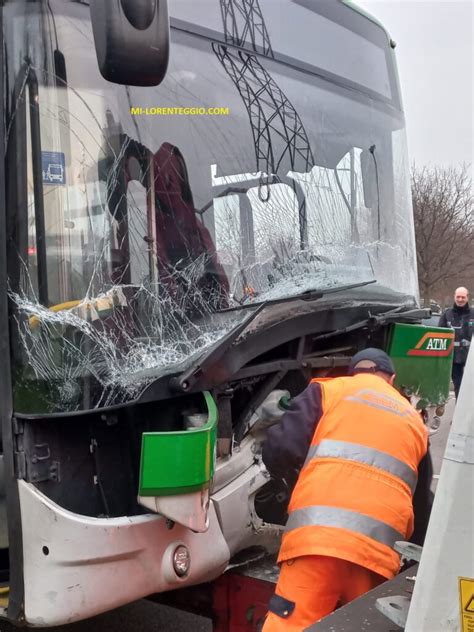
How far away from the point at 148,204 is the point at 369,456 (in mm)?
1218

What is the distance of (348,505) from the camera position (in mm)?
2371

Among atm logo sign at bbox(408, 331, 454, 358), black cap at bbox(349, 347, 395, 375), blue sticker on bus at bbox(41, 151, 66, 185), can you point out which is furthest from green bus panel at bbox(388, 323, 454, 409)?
blue sticker on bus at bbox(41, 151, 66, 185)

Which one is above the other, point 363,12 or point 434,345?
point 363,12

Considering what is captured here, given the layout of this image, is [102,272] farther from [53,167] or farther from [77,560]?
[77,560]

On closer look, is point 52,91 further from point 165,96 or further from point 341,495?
point 341,495

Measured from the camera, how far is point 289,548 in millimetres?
2443

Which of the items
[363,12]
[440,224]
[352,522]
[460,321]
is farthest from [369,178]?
[440,224]

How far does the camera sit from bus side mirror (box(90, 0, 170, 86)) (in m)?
2.14

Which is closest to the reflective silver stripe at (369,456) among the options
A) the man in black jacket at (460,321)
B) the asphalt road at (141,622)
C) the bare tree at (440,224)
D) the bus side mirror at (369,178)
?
the asphalt road at (141,622)

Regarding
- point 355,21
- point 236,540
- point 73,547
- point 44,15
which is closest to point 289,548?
point 236,540

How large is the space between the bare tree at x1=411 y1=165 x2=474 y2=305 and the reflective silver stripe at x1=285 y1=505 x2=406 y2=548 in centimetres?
1765

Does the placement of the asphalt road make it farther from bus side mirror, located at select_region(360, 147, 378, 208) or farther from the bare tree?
the bare tree

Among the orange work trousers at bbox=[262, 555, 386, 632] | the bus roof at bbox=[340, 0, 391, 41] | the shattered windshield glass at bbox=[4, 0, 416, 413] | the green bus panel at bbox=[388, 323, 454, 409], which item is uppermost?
the bus roof at bbox=[340, 0, 391, 41]

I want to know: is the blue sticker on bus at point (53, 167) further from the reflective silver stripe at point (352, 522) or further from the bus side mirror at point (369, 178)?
the bus side mirror at point (369, 178)
